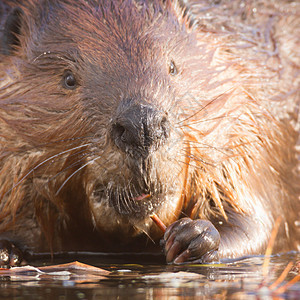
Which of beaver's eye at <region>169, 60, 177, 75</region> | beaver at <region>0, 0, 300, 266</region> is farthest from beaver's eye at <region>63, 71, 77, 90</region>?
beaver's eye at <region>169, 60, 177, 75</region>

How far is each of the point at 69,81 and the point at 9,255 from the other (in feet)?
2.66

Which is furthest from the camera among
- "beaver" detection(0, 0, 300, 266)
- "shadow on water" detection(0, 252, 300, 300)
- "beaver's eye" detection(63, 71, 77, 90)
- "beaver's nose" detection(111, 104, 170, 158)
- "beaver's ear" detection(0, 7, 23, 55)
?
"beaver's ear" detection(0, 7, 23, 55)

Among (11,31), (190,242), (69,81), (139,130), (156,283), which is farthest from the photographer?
(11,31)

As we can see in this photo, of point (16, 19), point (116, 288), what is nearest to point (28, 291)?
point (116, 288)

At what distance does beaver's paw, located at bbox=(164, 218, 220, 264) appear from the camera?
9.50ft

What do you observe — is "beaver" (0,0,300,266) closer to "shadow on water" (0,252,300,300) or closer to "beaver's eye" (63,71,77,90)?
"beaver's eye" (63,71,77,90)

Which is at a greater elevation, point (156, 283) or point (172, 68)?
point (172, 68)

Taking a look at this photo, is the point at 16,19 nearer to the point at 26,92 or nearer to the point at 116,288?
the point at 26,92

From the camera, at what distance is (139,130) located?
2588mm

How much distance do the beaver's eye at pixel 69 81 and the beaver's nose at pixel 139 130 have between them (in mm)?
486

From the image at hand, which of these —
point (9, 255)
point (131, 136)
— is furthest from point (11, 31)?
point (131, 136)

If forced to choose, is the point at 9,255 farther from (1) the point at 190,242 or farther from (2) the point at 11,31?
(2) the point at 11,31

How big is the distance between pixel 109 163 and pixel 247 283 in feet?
2.60

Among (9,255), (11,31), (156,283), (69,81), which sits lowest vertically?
(156,283)
